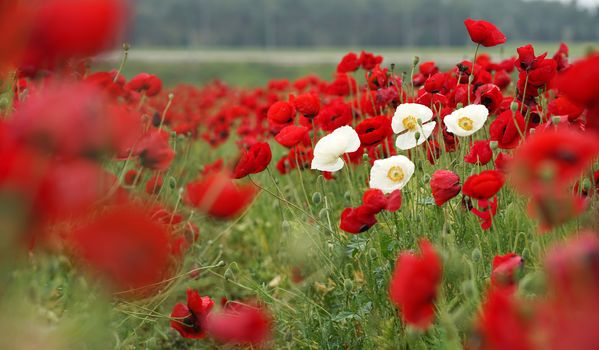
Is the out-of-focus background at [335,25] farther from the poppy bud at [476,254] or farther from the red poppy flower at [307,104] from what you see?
the poppy bud at [476,254]

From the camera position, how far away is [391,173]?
5.79 ft

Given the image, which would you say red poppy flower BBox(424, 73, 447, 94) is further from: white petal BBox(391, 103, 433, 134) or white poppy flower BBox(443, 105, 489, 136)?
white poppy flower BBox(443, 105, 489, 136)

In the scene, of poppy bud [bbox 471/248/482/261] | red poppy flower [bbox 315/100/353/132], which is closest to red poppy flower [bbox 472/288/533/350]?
poppy bud [bbox 471/248/482/261]

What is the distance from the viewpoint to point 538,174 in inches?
29.1

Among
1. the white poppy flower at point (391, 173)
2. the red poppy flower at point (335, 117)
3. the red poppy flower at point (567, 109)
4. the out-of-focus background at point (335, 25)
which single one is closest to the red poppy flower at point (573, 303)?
the red poppy flower at point (567, 109)

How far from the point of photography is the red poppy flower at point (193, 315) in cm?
164

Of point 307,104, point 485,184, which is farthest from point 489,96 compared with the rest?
point 485,184

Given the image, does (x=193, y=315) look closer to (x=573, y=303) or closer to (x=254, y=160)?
(x=254, y=160)

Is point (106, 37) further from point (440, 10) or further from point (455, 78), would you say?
point (440, 10)

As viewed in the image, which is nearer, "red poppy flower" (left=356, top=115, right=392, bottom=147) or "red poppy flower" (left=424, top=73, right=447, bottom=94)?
"red poppy flower" (left=356, top=115, right=392, bottom=147)

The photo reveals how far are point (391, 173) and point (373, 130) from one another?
21 centimetres

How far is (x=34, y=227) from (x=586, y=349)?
504 mm

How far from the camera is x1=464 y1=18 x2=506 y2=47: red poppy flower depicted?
80.1 inches

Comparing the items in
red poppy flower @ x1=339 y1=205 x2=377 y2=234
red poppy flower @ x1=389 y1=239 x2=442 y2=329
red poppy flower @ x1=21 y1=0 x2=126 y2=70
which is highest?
red poppy flower @ x1=21 y1=0 x2=126 y2=70
